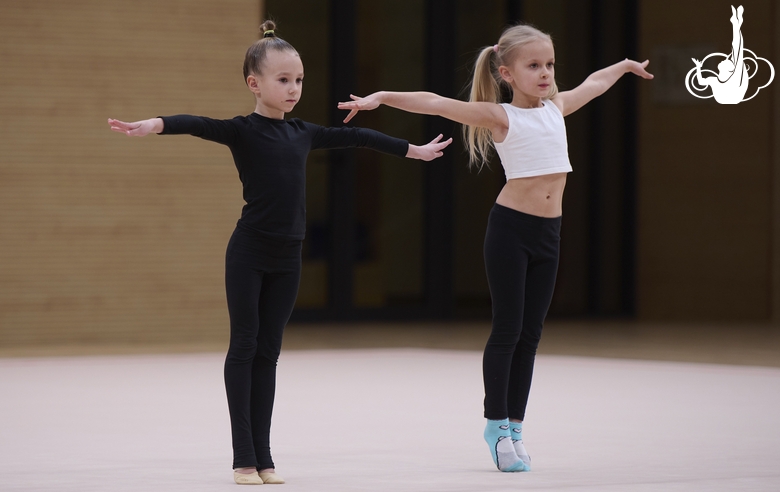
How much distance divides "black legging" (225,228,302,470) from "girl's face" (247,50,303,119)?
47cm

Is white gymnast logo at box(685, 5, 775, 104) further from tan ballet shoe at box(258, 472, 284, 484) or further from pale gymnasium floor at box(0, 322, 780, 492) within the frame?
tan ballet shoe at box(258, 472, 284, 484)

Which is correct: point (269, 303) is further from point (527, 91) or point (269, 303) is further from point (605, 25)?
point (605, 25)

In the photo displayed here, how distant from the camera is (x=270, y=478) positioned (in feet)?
12.8

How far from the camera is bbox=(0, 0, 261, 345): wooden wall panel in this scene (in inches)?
372

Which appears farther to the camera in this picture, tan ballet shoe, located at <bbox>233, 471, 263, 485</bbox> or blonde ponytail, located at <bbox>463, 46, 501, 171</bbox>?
blonde ponytail, located at <bbox>463, 46, 501, 171</bbox>

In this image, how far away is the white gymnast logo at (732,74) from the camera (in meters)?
11.9

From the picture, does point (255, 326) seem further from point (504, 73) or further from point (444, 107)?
point (504, 73)

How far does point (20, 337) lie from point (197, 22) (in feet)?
9.87

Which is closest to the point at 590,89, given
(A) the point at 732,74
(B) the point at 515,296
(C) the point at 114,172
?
(B) the point at 515,296

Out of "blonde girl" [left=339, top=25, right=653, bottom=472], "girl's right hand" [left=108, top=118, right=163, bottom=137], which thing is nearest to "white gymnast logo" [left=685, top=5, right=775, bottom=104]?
"blonde girl" [left=339, top=25, right=653, bottom=472]

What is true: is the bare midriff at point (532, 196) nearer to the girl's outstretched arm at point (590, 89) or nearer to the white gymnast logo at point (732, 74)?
the girl's outstretched arm at point (590, 89)

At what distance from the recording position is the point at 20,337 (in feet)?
31.1

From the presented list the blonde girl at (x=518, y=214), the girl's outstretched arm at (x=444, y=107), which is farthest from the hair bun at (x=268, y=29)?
the blonde girl at (x=518, y=214)

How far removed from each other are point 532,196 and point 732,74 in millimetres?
7990
